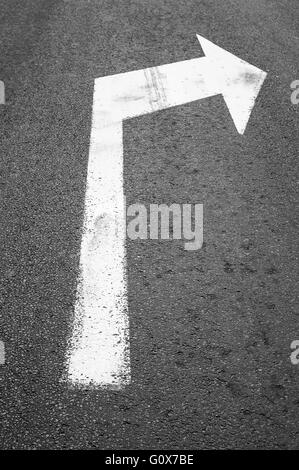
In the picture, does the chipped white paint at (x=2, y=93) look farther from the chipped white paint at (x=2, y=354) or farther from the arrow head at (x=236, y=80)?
the chipped white paint at (x=2, y=354)

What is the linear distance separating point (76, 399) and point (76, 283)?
87cm

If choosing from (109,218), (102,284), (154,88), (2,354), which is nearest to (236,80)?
(154,88)

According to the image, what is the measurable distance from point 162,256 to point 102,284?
0.44 metres

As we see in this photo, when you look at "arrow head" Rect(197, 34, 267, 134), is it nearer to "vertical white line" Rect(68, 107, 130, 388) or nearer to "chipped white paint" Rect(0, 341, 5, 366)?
"vertical white line" Rect(68, 107, 130, 388)

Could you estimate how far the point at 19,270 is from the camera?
163 inches

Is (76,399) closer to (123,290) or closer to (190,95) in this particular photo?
(123,290)

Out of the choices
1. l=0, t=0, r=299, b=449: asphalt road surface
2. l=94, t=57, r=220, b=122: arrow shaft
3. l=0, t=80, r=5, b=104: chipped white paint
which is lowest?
l=0, t=80, r=5, b=104: chipped white paint

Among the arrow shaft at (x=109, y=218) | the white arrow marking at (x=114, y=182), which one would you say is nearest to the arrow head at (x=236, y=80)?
the white arrow marking at (x=114, y=182)

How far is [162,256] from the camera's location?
4.27 meters

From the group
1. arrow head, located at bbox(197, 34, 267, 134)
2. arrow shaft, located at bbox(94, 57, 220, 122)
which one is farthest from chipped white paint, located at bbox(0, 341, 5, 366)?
arrow head, located at bbox(197, 34, 267, 134)

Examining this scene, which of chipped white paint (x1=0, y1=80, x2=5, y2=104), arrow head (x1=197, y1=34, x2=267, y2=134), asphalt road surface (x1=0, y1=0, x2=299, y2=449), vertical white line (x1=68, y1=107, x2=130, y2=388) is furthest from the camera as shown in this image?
chipped white paint (x1=0, y1=80, x2=5, y2=104)

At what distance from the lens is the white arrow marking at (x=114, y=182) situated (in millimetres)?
3582

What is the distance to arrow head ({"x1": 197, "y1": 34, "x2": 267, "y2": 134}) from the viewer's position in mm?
5852
